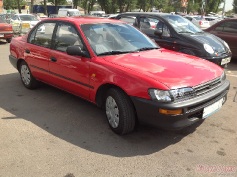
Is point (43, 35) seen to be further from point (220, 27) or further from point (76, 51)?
point (220, 27)

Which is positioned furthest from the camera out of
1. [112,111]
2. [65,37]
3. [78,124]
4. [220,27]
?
[220,27]

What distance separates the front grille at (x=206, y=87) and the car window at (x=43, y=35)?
2735 millimetres

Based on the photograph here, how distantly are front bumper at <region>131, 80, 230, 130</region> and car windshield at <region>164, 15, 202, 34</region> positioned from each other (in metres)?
4.14

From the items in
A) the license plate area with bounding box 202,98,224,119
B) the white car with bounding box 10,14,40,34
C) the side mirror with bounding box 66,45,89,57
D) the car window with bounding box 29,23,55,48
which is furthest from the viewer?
the white car with bounding box 10,14,40,34

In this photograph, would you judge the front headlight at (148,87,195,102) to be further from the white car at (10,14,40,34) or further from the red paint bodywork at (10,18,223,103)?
the white car at (10,14,40,34)

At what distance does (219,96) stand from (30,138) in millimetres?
2621

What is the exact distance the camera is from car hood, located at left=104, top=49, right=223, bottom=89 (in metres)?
3.38

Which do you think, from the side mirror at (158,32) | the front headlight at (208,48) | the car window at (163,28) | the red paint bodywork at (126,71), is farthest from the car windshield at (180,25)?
the red paint bodywork at (126,71)

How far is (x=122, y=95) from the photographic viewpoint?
360 centimetres

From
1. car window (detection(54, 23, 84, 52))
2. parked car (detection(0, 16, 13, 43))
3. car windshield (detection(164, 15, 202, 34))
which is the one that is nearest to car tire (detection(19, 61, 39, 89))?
car window (detection(54, 23, 84, 52))

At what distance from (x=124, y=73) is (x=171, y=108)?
767 mm

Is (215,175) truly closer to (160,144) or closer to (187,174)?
(187,174)

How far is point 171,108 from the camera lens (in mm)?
3174

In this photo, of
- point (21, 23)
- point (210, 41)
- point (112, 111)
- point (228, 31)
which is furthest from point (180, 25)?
point (21, 23)
